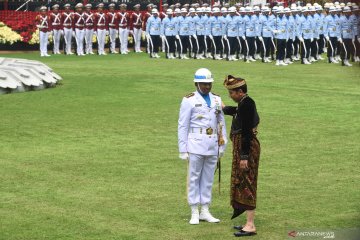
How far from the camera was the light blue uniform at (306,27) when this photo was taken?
3509 centimetres

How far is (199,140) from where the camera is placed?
30.9 feet

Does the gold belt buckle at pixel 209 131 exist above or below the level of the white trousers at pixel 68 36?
above

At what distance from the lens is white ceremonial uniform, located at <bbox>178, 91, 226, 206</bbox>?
942cm

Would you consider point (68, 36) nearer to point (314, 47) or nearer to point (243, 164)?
point (314, 47)

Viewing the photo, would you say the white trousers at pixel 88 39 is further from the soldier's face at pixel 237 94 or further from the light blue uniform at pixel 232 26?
the soldier's face at pixel 237 94

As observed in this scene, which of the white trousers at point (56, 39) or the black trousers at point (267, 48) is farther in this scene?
the white trousers at point (56, 39)

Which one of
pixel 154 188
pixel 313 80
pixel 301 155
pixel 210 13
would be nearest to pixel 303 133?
pixel 301 155

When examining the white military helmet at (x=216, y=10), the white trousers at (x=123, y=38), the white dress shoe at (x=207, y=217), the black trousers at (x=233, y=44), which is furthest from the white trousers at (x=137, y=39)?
the white dress shoe at (x=207, y=217)

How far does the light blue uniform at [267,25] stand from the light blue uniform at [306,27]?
3.35 feet

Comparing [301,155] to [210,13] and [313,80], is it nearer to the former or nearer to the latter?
[313,80]

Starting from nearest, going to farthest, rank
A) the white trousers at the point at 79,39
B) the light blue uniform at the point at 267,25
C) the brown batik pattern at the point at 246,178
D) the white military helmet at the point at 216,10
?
the brown batik pattern at the point at 246,178 → the light blue uniform at the point at 267,25 → the white military helmet at the point at 216,10 → the white trousers at the point at 79,39

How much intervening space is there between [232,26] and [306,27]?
3.18m

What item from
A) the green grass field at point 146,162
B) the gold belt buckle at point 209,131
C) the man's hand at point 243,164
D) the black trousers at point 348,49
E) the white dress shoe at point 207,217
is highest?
the black trousers at point 348,49

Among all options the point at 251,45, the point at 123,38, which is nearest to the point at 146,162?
the point at 251,45
